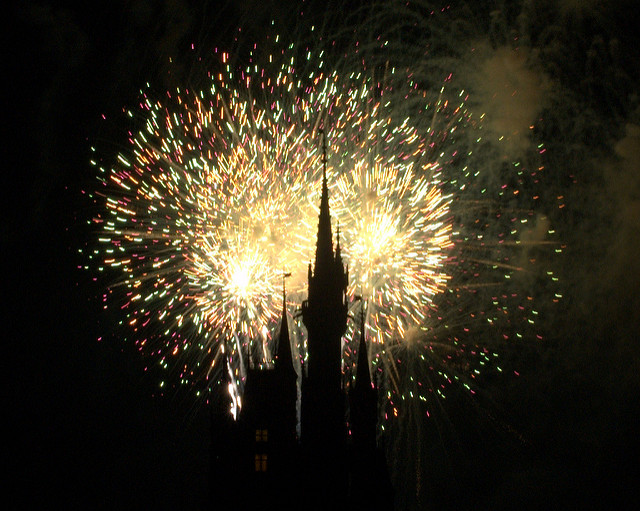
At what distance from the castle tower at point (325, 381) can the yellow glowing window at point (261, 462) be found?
2.98 m

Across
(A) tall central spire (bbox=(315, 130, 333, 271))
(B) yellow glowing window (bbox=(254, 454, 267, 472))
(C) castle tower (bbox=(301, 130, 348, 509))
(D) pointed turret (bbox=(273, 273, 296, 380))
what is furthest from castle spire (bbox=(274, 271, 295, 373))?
(B) yellow glowing window (bbox=(254, 454, 267, 472))

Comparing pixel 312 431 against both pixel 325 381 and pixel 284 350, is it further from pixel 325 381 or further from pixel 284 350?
pixel 284 350

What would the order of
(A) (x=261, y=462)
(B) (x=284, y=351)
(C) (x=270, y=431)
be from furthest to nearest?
(B) (x=284, y=351), (C) (x=270, y=431), (A) (x=261, y=462)

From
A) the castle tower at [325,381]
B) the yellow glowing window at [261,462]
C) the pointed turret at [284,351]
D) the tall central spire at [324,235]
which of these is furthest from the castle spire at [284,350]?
the yellow glowing window at [261,462]

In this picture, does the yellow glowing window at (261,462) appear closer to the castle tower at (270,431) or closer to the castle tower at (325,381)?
the castle tower at (270,431)

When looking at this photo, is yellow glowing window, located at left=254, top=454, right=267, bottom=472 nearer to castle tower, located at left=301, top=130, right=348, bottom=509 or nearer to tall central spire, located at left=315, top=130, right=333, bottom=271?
castle tower, located at left=301, top=130, right=348, bottom=509

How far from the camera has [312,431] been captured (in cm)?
5412

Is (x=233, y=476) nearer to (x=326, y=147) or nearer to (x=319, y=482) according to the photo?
(x=319, y=482)

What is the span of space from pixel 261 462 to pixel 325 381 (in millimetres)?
6744

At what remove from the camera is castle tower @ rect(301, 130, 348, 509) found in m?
53.4

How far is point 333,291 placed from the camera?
5638 centimetres

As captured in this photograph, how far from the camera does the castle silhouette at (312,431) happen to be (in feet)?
175

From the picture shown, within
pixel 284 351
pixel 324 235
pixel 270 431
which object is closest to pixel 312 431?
pixel 270 431

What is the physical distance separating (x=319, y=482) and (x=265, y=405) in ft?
20.8
